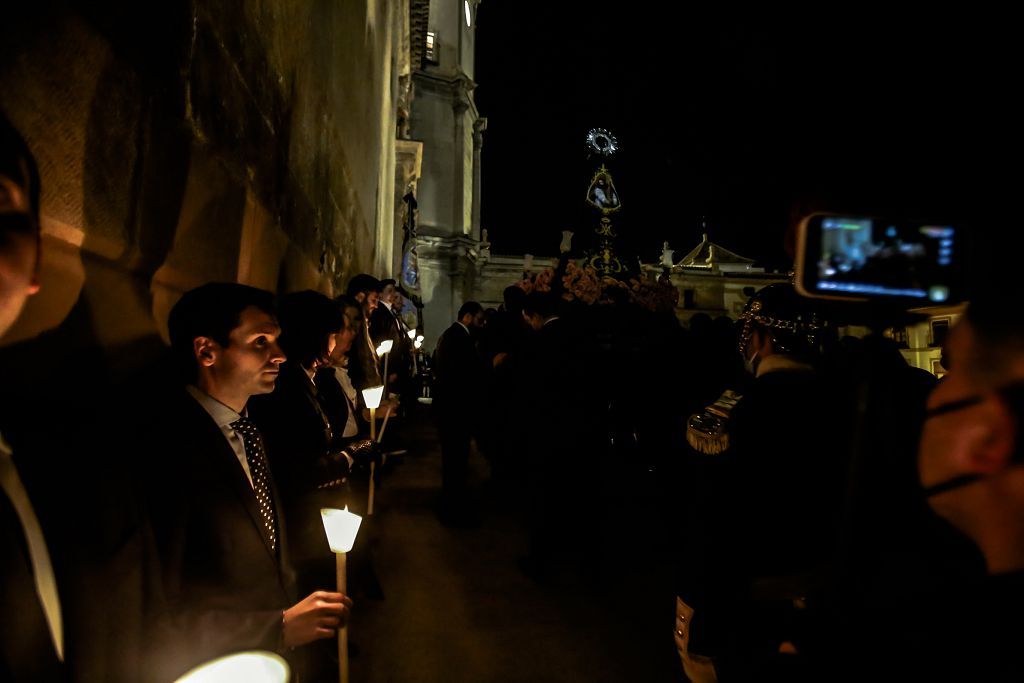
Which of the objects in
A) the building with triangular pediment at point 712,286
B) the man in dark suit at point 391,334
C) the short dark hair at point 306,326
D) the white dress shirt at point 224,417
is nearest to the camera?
the white dress shirt at point 224,417

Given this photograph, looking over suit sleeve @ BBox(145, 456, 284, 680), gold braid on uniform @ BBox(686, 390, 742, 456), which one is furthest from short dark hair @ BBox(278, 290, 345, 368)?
gold braid on uniform @ BBox(686, 390, 742, 456)

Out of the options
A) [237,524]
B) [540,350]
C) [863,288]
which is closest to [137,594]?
[237,524]

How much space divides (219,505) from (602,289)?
5.31m

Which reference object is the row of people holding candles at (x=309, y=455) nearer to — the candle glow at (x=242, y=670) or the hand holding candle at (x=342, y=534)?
the hand holding candle at (x=342, y=534)

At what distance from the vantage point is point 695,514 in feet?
7.62

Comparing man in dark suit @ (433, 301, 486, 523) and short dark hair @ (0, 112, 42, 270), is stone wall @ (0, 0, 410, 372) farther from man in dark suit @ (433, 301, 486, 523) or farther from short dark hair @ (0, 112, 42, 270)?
man in dark suit @ (433, 301, 486, 523)

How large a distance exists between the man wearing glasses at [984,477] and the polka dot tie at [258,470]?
1.92 metres

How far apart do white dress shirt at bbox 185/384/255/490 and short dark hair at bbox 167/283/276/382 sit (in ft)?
0.26

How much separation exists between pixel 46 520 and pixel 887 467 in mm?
2210

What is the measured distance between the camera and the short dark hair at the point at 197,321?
193 centimetres

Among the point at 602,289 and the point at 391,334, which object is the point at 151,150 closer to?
the point at 391,334

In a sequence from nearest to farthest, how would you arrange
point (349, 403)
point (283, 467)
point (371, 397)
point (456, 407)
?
point (283, 467) < point (371, 397) < point (349, 403) < point (456, 407)

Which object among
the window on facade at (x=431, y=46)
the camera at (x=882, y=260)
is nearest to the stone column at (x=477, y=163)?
the window on facade at (x=431, y=46)

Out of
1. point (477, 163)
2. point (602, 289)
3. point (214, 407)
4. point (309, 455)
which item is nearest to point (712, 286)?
point (477, 163)
